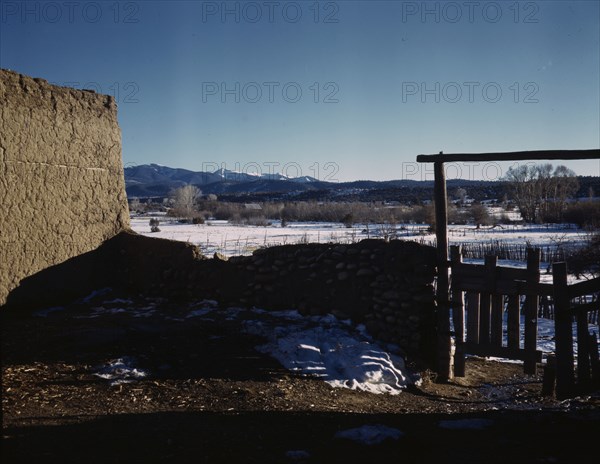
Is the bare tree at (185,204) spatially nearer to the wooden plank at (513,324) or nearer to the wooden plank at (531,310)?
the wooden plank at (513,324)

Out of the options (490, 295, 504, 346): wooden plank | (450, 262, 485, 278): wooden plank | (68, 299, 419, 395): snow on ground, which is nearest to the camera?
(68, 299, 419, 395): snow on ground

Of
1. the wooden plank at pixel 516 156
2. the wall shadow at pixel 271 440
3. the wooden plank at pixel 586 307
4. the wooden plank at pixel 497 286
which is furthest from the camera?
the wooden plank at pixel 497 286

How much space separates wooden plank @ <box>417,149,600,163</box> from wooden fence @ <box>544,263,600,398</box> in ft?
4.47

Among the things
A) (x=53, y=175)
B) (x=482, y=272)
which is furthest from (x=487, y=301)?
(x=53, y=175)

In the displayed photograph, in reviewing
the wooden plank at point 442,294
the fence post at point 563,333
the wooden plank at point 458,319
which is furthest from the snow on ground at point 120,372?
the fence post at point 563,333

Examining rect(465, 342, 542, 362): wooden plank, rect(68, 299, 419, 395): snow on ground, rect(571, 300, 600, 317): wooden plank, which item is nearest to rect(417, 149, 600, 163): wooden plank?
rect(571, 300, 600, 317): wooden plank

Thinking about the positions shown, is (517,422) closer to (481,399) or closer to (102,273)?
(481,399)

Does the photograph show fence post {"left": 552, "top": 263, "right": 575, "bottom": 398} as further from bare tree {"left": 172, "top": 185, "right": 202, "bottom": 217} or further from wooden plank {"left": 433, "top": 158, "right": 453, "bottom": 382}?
bare tree {"left": 172, "top": 185, "right": 202, "bottom": 217}

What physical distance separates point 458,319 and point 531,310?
3.20 feet

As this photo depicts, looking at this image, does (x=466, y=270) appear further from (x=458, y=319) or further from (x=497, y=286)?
(x=458, y=319)

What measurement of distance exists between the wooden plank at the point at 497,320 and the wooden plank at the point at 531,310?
32 cm

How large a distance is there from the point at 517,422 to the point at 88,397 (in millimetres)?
4260

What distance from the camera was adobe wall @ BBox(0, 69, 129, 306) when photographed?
7301 mm

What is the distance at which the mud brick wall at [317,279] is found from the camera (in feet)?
22.4
